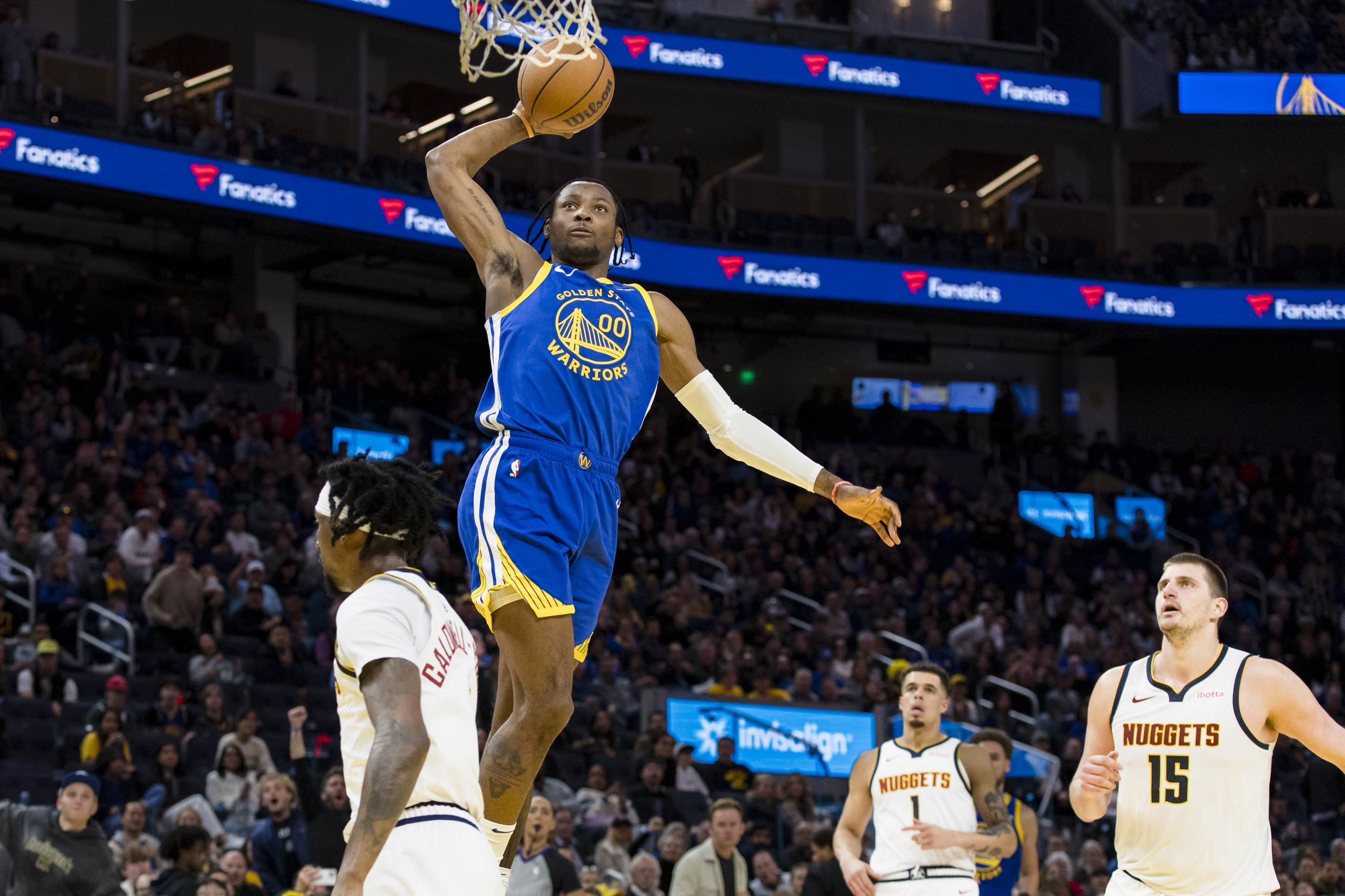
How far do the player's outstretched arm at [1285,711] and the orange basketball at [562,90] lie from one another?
3.30 meters

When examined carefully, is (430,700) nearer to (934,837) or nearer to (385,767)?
(385,767)

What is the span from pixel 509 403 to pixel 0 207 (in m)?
20.6

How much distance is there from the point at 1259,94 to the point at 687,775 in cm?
1955

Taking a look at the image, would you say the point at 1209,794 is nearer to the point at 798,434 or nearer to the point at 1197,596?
the point at 1197,596

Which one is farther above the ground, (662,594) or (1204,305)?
(1204,305)

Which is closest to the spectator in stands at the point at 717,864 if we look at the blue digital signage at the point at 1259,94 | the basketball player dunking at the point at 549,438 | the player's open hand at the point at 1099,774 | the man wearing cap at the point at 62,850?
the man wearing cap at the point at 62,850

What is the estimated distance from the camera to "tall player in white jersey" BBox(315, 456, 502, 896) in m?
3.66

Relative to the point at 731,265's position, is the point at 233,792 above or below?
below

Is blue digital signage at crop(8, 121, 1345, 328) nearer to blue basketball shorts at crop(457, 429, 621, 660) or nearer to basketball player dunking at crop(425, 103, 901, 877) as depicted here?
basketball player dunking at crop(425, 103, 901, 877)

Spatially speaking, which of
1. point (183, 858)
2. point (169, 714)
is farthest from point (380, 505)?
point (169, 714)

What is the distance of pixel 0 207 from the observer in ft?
76.1

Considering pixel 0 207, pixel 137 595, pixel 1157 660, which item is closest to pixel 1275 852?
pixel 1157 660

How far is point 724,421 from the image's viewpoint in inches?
219

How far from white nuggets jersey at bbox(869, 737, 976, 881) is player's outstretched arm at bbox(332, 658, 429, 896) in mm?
5251
